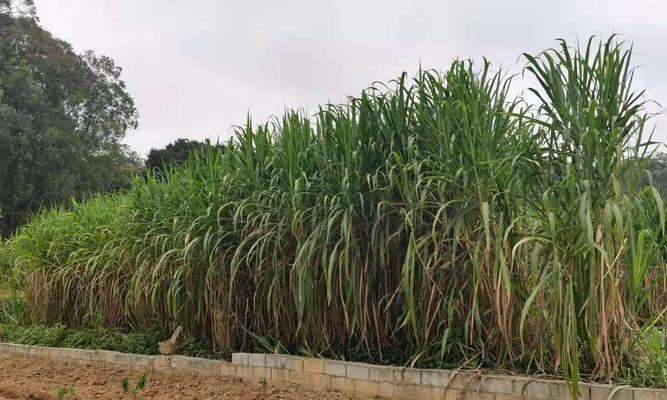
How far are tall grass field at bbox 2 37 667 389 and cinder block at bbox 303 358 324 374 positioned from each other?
12cm

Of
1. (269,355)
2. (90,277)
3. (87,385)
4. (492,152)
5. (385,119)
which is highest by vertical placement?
(385,119)

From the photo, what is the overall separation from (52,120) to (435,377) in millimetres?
23012

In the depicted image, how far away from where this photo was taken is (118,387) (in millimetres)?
5250

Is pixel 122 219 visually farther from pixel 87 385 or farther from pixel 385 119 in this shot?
pixel 385 119

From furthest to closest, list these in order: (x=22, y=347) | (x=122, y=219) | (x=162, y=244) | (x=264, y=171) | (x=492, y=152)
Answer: (x=22, y=347)
(x=122, y=219)
(x=162, y=244)
(x=264, y=171)
(x=492, y=152)

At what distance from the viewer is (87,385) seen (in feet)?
17.9

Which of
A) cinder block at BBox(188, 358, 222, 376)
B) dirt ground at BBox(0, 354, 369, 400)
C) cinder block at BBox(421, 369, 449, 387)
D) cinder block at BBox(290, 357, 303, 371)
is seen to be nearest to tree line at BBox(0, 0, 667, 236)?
dirt ground at BBox(0, 354, 369, 400)

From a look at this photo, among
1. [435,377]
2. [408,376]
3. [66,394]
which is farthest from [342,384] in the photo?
[66,394]

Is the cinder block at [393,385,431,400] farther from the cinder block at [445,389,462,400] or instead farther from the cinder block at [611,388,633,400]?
the cinder block at [611,388,633,400]

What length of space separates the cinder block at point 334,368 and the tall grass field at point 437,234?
0.17 m

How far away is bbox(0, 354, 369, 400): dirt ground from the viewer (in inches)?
181

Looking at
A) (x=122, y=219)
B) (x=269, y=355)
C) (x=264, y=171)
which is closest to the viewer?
(x=269, y=355)

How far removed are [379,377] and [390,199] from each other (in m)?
1.25

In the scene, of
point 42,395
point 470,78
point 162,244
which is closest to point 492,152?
point 470,78
